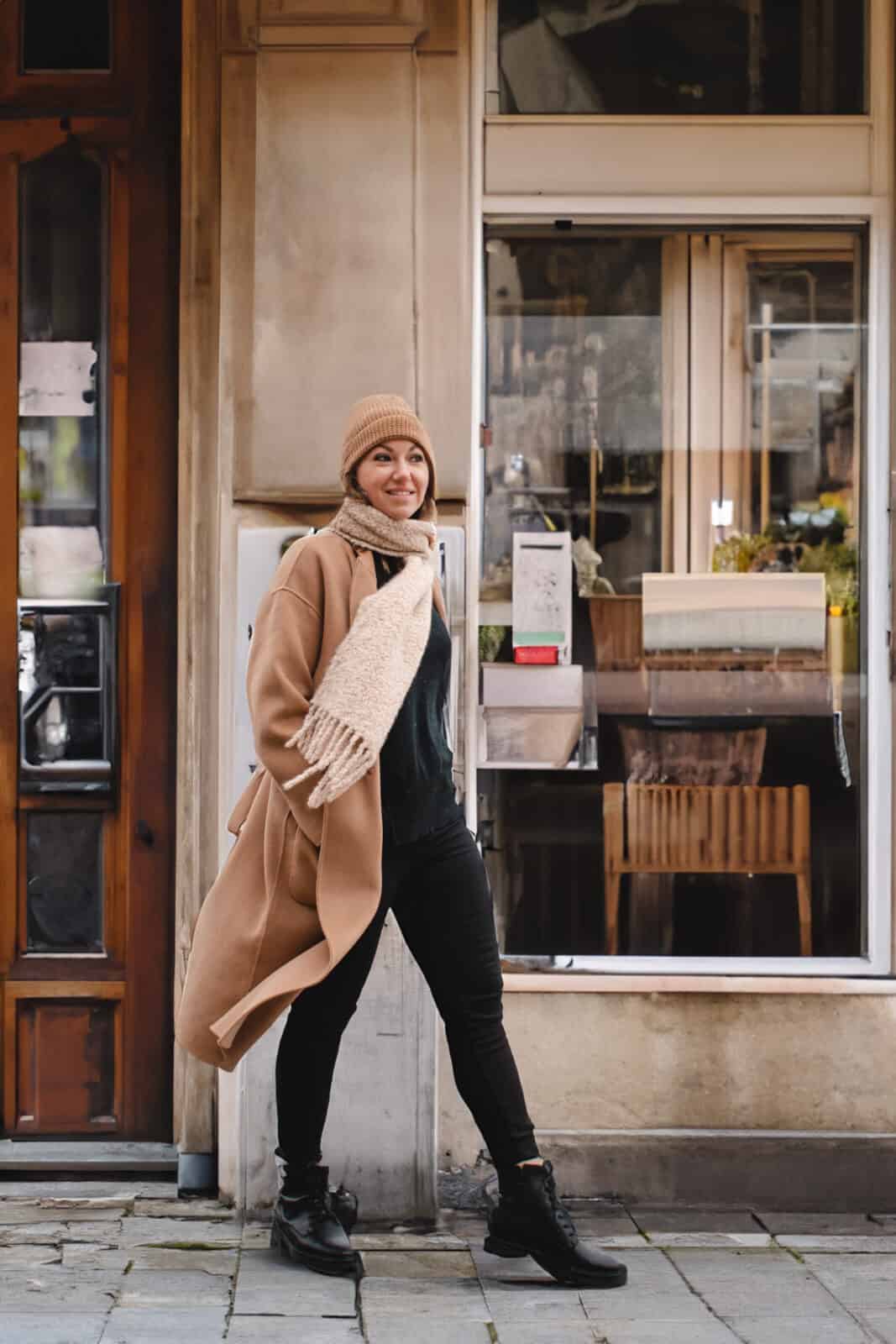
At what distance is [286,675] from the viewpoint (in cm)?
387

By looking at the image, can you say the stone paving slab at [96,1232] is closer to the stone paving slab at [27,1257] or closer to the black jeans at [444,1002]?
the stone paving slab at [27,1257]

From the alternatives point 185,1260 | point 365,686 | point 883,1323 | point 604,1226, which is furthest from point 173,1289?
point 883,1323

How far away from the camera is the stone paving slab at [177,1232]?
4406 mm

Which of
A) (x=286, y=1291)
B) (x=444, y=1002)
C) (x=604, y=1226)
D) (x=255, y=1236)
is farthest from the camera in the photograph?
(x=604, y=1226)

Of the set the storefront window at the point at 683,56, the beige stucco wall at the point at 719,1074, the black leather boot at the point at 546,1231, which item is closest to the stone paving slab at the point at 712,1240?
the beige stucco wall at the point at 719,1074

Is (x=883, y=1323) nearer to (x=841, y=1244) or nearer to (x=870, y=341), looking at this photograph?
(x=841, y=1244)

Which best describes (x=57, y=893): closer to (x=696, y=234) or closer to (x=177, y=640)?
(x=177, y=640)

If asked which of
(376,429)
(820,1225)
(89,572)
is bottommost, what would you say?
(820,1225)

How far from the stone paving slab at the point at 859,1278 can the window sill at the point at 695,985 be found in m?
0.78

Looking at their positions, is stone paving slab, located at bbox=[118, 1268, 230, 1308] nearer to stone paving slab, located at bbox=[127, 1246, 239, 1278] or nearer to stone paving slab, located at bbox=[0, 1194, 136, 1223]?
stone paving slab, located at bbox=[127, 1246, 239, 1278]

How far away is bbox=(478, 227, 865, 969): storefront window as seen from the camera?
5105 mm

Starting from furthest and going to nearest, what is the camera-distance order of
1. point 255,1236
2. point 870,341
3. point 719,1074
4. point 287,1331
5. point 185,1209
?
1. point 870,341
2. point 719,1074
3. point 185,1209
4. point 255,1236
5. point 287,1331

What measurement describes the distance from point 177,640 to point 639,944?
5.27 feet

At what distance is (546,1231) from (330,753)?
47.2 inches
